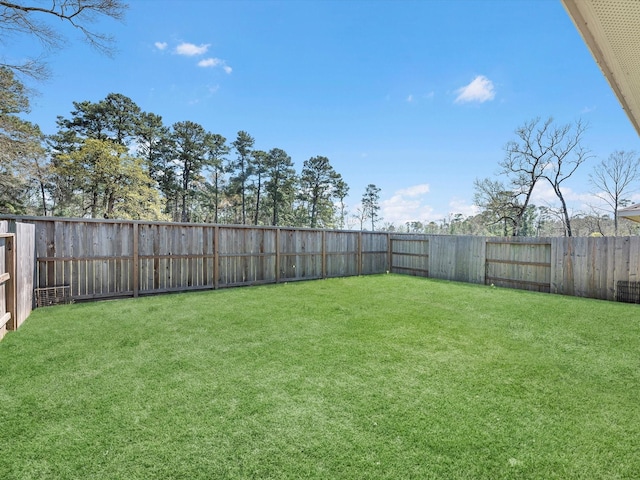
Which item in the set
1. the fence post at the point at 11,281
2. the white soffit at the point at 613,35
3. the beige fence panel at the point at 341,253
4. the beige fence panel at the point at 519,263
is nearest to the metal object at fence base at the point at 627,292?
the beige fence panel at the point at 519,263

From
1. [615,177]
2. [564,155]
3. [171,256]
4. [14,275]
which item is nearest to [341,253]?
[171,256]

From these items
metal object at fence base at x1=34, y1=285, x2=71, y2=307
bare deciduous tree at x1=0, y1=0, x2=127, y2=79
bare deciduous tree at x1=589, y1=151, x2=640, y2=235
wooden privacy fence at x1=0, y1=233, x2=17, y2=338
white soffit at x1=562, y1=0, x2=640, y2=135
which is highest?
bare deciduous tree at x1=0, y1=0, x2=127, y2=79

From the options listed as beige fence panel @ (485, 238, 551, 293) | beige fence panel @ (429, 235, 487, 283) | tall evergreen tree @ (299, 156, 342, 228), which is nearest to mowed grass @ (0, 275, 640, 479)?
beige fence panel @ (485, 238, 551, 293)

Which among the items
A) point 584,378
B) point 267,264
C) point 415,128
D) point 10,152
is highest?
point 415,128

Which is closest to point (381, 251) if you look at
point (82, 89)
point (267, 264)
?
point (267, 264)

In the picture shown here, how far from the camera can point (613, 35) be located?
1043 millimetres

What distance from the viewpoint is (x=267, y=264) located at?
24.4 ft

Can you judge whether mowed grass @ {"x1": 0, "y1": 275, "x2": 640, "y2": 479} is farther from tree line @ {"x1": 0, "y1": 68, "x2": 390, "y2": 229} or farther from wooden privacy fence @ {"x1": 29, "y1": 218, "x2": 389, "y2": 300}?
tree line @ {"x1": 0, "y1": 68, "x2": 390, "y2": 229}

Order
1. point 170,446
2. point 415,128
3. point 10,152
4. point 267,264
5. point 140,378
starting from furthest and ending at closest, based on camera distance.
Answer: point 415,128 < point 10,152 < point 267,264 < point 140,378 < point 170,446

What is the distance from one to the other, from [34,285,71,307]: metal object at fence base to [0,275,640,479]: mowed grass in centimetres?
96

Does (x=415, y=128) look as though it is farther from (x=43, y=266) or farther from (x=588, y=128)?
(x=43, y=266)

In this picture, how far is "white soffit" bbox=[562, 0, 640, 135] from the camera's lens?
0.91 metres

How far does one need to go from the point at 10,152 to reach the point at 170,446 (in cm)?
1252

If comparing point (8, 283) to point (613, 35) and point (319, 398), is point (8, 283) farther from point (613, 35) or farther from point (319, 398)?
point (613, 35)
